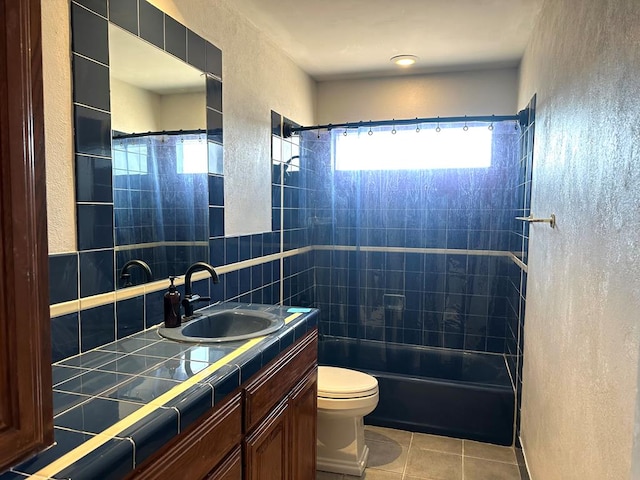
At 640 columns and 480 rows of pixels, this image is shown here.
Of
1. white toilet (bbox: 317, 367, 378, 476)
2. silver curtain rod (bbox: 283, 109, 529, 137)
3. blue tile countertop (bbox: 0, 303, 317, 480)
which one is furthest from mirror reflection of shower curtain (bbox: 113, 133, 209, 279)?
silver curtain rod (bbox: 283, 109, 529, 137)

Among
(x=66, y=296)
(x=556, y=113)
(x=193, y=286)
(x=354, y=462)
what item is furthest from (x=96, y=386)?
(x=556, y=113)

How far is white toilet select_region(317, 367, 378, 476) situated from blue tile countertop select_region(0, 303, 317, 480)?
2.62 ft

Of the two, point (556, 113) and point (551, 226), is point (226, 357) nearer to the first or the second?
point (551, 226)

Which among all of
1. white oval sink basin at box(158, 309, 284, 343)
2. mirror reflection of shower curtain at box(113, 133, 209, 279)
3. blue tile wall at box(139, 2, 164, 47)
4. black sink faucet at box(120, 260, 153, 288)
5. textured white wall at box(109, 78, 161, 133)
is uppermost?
blue tile wall at box(139, 2, 164, 47)

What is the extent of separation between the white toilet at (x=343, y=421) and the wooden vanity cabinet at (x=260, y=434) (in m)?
Result: 0.29

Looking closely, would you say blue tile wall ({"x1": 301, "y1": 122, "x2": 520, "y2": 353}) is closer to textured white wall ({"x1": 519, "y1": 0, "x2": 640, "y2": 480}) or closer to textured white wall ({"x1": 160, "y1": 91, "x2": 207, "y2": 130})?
textured white wall ({"x1": 519, "y1": 0, "x2": 640, "y2": 480})

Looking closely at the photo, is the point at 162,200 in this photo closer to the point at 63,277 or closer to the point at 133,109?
the point at 133,109

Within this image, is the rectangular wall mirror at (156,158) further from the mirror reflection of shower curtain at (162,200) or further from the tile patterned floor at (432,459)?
the tile patterned floor at (432,459)

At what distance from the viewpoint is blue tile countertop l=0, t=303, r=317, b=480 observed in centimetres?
89

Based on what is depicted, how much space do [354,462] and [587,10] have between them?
2242mm

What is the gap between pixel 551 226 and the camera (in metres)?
1.83

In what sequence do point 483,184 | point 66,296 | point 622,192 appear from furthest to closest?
point 483,184
point 66,296
point 622,192

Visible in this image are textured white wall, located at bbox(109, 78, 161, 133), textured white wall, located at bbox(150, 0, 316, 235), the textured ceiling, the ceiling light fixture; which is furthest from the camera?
the ceiling light fixture

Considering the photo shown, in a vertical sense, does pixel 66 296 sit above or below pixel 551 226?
below
